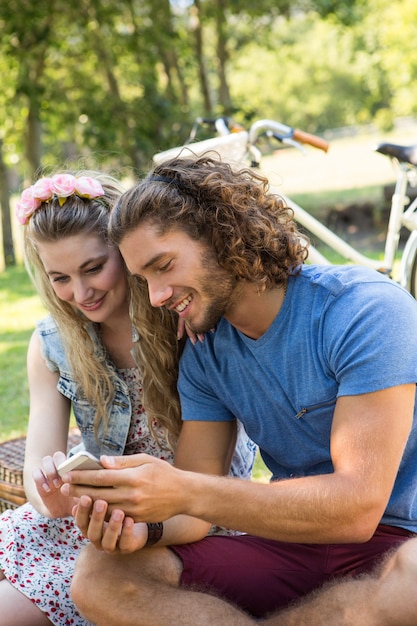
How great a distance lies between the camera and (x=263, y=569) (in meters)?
2.38

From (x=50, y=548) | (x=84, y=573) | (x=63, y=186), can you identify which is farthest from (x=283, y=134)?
(x=84, y=573)

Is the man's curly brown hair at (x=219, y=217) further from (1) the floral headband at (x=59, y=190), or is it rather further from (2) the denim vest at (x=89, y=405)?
(2) the denim vest at (x=89, y=405)

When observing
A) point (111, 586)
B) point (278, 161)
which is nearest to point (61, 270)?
point (111, 586)

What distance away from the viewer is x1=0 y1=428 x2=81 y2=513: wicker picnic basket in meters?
3.34

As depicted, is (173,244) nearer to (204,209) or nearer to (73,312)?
(204,209)

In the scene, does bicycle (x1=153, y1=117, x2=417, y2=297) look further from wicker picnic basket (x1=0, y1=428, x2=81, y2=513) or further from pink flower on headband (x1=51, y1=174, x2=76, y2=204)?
wicker picnic basket (x1=0, y1=428, x2=81, y2=513)

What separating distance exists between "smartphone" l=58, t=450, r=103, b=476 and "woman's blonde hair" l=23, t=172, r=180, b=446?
0.67 m

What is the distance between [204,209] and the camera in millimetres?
2348

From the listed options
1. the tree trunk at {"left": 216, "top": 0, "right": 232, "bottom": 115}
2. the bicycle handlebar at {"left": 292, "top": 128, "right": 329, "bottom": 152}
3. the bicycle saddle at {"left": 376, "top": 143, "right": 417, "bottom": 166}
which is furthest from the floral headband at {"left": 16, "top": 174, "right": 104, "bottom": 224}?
the tree trunk at {"left": 216, "top": 0, "right": 232, "bottom": 115}

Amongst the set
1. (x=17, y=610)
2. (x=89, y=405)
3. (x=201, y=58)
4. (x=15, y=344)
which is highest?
(x=89, y=405)

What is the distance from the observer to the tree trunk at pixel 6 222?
1318cm

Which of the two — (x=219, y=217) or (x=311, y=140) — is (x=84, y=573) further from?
(x=311, y=140)

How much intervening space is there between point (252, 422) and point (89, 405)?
68cm

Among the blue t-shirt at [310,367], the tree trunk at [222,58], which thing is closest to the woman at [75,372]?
the blue t-shirt at [310,367]
